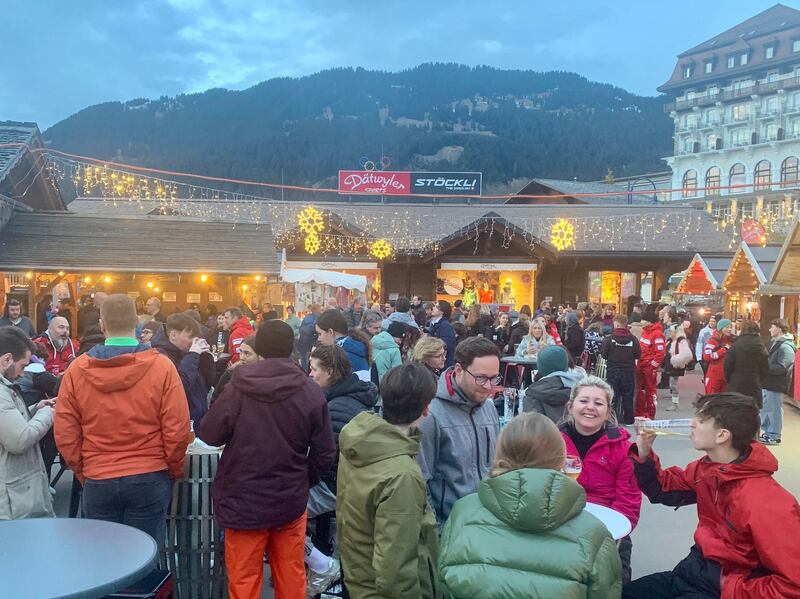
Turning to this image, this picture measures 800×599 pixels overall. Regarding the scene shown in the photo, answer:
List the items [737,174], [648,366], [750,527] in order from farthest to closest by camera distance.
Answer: [737,174]
[648,366]
[750,527]

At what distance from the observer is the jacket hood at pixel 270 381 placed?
3.32 meters

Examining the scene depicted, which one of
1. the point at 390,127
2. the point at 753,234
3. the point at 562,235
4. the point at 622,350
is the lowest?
the point at 622,350

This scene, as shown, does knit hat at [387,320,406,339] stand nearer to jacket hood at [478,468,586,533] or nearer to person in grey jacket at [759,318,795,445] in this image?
person in grey jacket at [759,318,795,445]

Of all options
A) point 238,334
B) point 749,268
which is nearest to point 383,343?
point 238,334

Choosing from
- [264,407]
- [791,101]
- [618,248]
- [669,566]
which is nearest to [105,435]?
[264,407]

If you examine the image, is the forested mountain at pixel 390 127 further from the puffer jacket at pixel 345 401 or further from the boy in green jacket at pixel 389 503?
the boy in green jacket at pixel 389 503

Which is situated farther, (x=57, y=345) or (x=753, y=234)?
(x=753, y=234)

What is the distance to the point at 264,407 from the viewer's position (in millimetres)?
3338

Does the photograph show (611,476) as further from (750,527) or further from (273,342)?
(273,342)

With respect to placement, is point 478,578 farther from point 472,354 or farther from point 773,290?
point 773,290

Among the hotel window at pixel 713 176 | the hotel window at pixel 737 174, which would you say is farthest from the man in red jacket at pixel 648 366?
the hotel window at pixel 713 176

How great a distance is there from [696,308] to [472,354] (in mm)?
16961

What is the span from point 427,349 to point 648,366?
18.4 feet

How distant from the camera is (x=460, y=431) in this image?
11.1 ft
